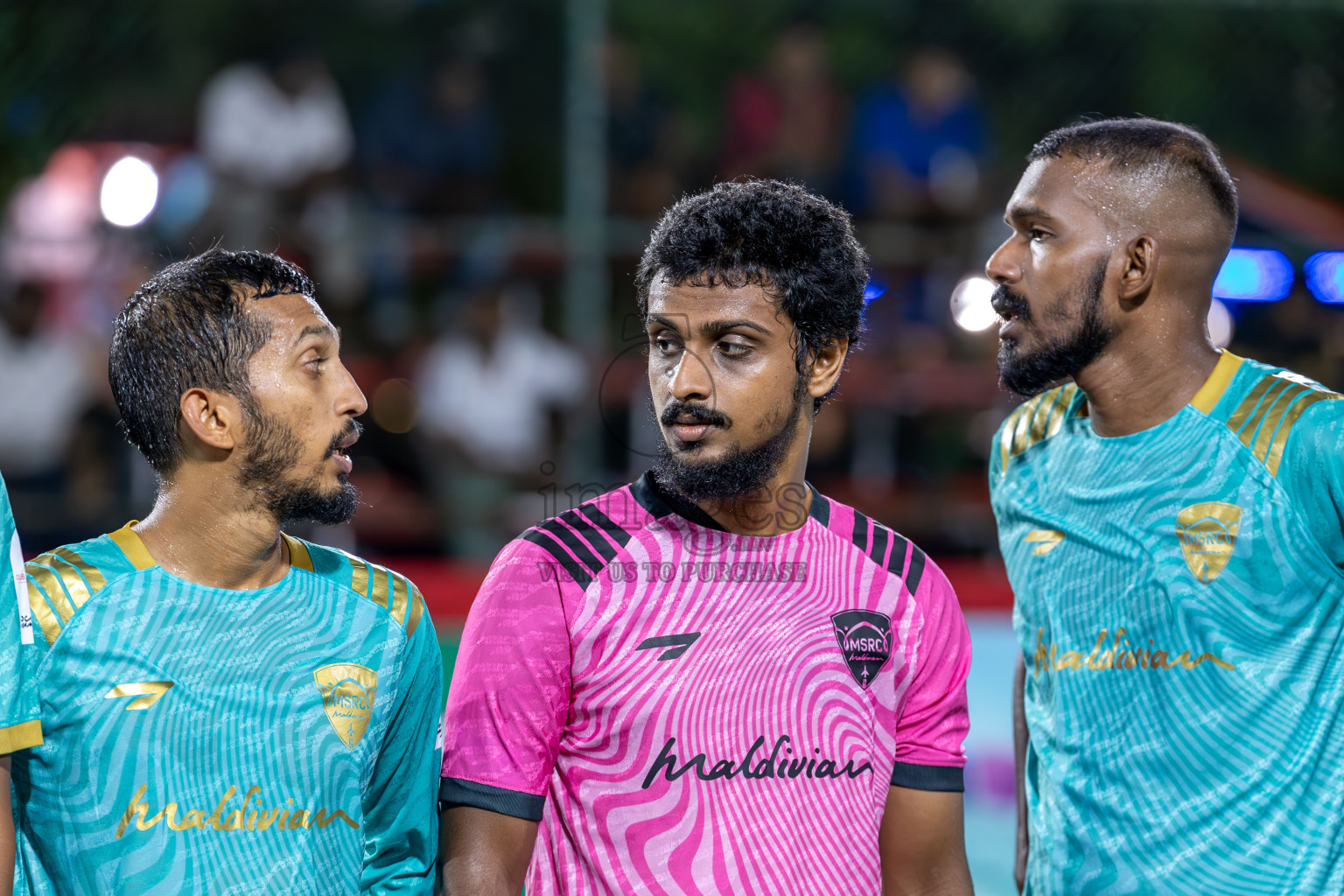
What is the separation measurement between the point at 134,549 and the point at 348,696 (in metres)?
0.41

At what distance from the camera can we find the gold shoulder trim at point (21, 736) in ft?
6.23

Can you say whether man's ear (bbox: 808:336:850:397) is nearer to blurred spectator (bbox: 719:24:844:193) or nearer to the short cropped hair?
the short cropped hair

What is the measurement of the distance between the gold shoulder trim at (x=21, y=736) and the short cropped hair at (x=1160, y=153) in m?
2.21

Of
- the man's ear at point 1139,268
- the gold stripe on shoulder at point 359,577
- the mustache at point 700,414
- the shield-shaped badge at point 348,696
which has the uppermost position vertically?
the man's ear at point 1139,268

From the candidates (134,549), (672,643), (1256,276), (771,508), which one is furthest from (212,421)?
(1256,276)

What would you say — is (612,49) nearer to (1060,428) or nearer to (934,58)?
(934,58)

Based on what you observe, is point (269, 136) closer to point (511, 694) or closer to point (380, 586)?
point (380, 586)

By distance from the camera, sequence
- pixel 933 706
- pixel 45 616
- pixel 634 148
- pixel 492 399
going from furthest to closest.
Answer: pixel 634 148 < pixel 492 399 < pixel 933 706 < pixel 45 616

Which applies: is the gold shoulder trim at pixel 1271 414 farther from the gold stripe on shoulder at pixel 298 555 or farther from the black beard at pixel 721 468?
the gold stripe on shoulder at pixel 298 555

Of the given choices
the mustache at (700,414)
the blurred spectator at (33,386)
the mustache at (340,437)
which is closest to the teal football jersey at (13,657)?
the mustache at (340,437)

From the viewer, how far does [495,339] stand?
777cm

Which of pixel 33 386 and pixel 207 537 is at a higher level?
pixel 33 386

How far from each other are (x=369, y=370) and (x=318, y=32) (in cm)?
666

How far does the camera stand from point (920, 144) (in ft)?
28.1
